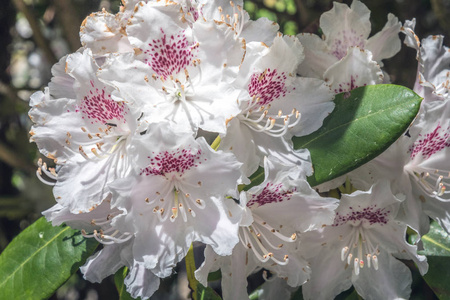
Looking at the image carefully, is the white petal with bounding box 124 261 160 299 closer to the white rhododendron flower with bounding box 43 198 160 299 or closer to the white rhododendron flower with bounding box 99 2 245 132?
the white rhododendron flower with bounding box 43 198 160 299

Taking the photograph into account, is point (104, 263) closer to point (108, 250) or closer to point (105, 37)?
point (108, 250)

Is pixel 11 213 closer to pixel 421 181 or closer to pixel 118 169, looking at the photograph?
pixel 118 169

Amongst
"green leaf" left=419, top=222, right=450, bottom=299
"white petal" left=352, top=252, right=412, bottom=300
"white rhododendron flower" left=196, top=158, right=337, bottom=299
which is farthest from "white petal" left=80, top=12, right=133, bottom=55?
"green leaf" left=419, top=222, right=450, bottom=299

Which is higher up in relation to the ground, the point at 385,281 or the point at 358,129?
the point at 358,129

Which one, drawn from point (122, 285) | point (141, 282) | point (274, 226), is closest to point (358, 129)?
point (274, 226)

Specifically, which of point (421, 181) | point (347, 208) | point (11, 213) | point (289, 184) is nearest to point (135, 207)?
point (289, 184)

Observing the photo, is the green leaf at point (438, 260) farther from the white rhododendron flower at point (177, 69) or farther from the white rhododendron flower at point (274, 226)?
the white rhododendron flower at point (177, 69)

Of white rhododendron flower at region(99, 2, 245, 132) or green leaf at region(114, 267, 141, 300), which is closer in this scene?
white rhododendron flower at region(99, 2, 245, 132)
